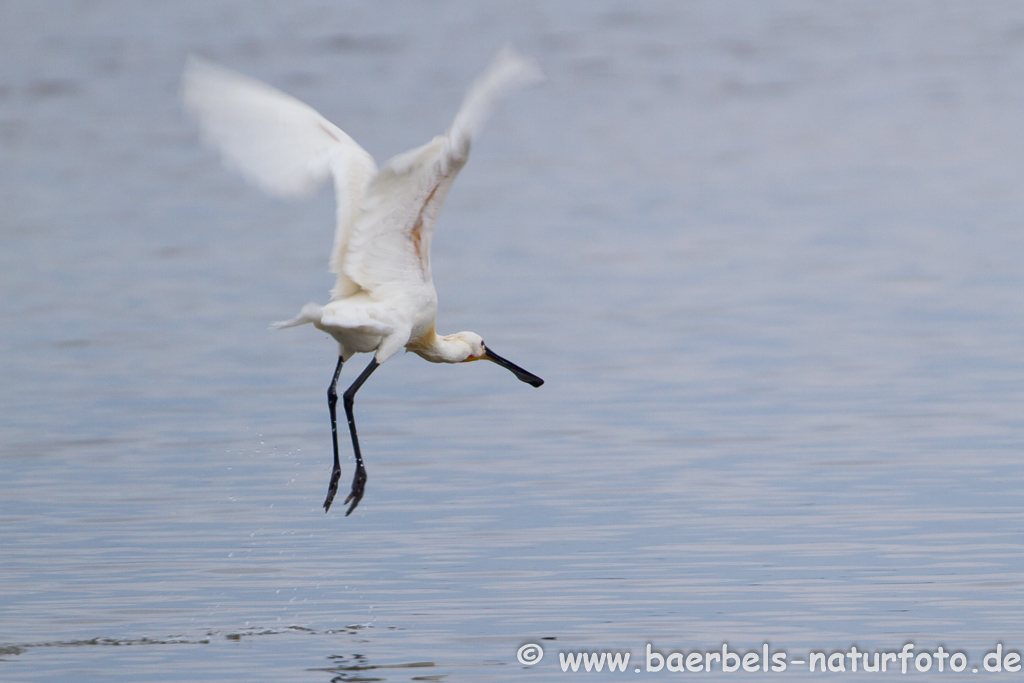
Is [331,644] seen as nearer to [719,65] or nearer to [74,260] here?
[74,260]

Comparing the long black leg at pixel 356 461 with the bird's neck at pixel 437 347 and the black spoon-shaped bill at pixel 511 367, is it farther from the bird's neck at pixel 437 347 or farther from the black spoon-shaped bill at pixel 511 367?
the black spoon-shaped bill at pixel 511 367

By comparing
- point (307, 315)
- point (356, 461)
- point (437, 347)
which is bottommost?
point (356, 461)

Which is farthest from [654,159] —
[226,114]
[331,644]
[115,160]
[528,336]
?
[331,644]

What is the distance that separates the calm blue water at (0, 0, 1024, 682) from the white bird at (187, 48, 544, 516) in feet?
3.43

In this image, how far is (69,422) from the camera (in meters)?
14.9

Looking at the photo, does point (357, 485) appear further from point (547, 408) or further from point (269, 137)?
point (547, 408)

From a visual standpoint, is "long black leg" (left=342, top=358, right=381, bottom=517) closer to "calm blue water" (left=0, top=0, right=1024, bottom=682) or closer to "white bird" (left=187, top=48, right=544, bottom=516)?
"white bird" (left=187, top=48, right=544, bottom=516)

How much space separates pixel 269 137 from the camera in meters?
11.7

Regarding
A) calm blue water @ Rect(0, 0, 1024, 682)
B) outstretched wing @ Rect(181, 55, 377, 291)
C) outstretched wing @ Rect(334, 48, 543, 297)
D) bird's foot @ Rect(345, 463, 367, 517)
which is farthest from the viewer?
outstretched wing @ Rect(181, 55, 377, 291)

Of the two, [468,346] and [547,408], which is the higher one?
[547,408]

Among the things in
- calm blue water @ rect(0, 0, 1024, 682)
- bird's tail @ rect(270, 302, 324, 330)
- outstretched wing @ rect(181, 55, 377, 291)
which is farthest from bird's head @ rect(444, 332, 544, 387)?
bird's tail @ rect(270, 302, 324, 330)

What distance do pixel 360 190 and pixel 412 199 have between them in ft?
2.88

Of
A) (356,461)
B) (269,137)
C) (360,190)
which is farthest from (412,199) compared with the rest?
(356,461)

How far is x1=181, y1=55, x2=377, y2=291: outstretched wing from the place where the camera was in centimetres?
1158
